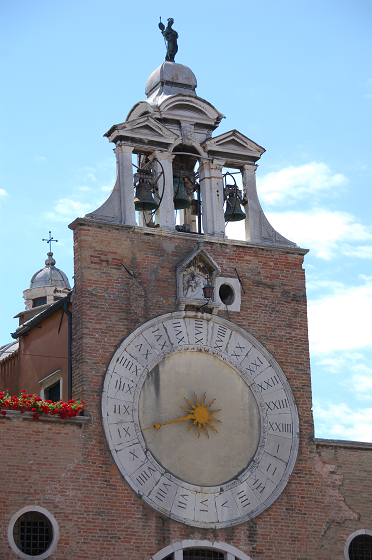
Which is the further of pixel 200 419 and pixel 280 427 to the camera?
pixel 280 427

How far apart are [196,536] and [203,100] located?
29.8 feet

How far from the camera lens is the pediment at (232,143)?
81.6 ft

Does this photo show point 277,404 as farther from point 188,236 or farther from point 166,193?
point 166,193

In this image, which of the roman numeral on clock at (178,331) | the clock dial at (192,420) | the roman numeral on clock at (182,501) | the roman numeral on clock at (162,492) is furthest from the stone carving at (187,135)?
the roman numeral on clock at (182,501)

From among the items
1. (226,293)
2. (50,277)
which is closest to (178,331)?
(226,293)

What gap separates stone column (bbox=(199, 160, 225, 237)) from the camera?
24.5m

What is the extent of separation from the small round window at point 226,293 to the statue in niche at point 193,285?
57 cm

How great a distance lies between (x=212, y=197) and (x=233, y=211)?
1.95 ft

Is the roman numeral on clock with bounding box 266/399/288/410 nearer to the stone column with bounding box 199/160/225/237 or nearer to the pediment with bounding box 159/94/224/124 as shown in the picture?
the stone column with bounding box 199/160/225/237

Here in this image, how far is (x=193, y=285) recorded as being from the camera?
77.1ft

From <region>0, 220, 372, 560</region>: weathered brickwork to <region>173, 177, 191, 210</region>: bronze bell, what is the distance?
1386 mm

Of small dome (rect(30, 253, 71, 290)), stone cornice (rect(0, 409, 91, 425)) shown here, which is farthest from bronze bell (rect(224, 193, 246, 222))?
small dome (rect(30, 253, 71, 290))

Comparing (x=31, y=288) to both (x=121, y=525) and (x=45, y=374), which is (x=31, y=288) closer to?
(x=45, y=374)

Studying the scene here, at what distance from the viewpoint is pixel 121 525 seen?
69.6 ft
